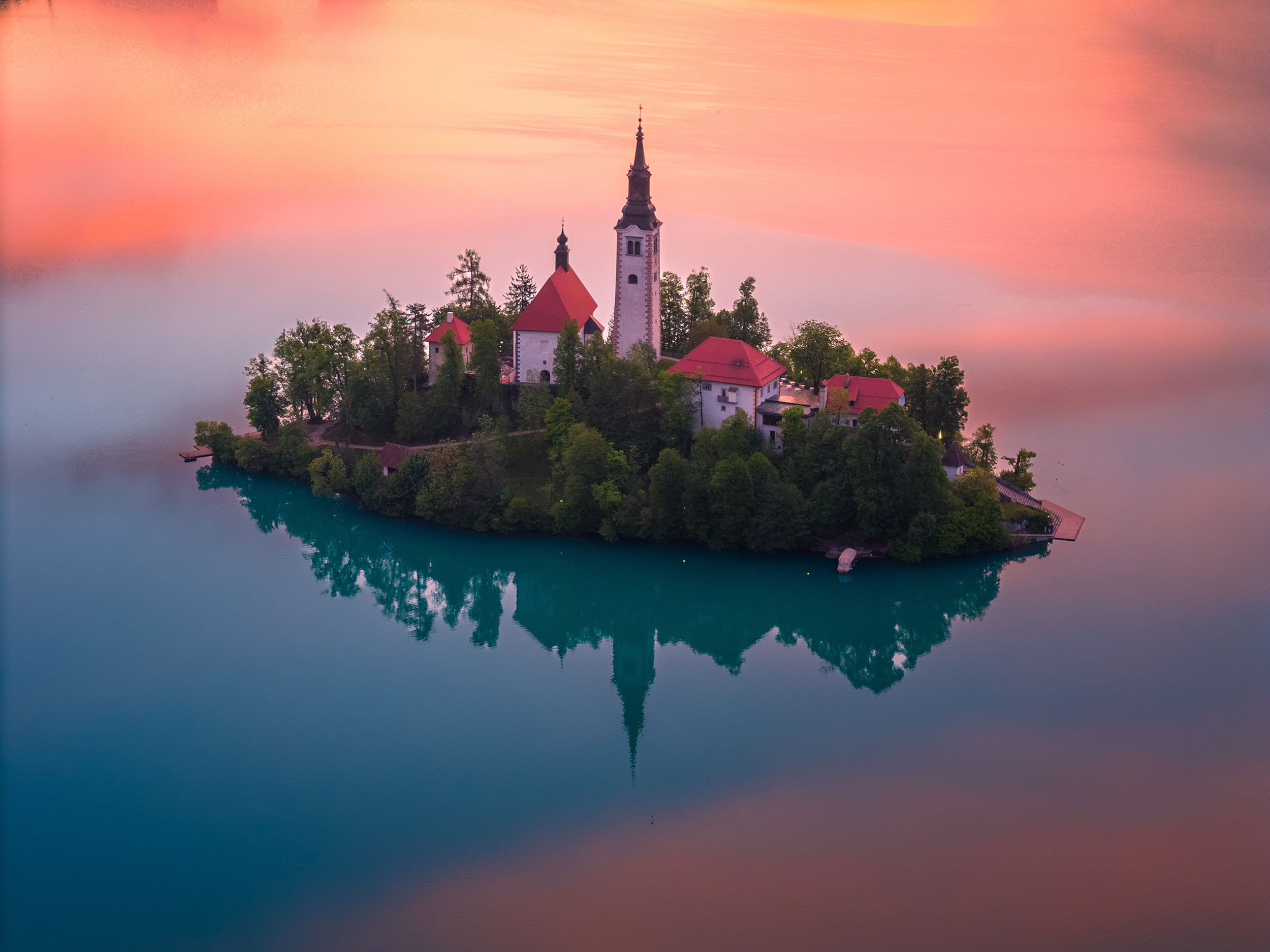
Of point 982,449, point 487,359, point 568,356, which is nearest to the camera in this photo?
point 982,449

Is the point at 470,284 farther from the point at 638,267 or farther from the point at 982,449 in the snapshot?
the point at 982,449

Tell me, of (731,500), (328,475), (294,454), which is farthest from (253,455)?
(731,500)

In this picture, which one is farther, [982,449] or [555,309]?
[555,309]

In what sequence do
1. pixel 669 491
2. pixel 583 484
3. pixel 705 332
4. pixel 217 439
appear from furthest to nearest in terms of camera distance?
pixel 217 439
pixel 705 332
pixel 583 484
pixel 669 491

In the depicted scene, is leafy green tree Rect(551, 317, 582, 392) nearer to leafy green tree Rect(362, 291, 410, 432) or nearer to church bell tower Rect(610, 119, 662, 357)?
church bell tower Rect(610, 119, 662, 357)

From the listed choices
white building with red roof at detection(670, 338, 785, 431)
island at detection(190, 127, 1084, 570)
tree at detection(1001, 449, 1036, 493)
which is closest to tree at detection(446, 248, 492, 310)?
island at detection(190, 127, 1084, 570)

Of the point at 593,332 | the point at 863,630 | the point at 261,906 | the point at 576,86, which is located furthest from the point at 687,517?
the point at 576,86
